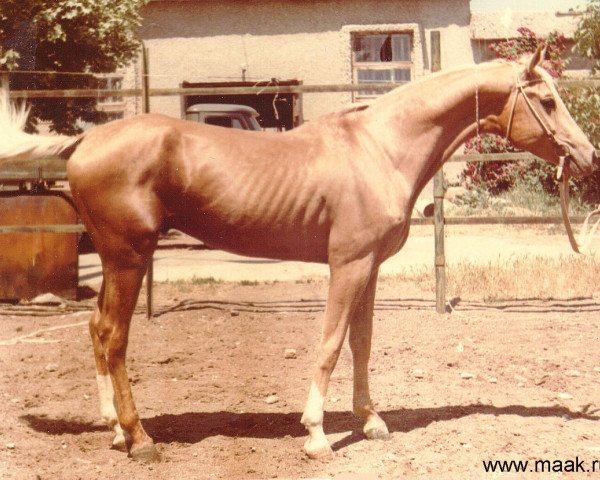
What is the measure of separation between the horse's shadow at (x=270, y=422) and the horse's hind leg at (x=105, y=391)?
23cm

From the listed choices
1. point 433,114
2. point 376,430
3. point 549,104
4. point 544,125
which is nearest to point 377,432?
point 376,430

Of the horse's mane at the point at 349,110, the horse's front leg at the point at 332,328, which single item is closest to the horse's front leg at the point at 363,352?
the horse's front leg at the point at 332,328

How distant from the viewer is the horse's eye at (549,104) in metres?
4.26

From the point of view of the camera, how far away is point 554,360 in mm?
5852

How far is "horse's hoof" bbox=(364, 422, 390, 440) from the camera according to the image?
4.32m

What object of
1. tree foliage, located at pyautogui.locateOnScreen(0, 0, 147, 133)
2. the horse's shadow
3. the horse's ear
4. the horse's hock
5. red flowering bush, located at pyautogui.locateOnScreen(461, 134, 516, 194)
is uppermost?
tree foliage, located at pyautogui.locateOnScreen(0, 0, 147, 133)

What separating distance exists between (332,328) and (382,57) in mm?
15052

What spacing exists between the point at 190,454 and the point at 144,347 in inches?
98.5

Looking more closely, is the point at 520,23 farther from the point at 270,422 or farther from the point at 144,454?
the point at 144,454

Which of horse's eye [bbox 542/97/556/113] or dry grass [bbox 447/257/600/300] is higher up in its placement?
horse's eye [bbox 542/97/556/113]

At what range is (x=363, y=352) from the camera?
4.46 metres

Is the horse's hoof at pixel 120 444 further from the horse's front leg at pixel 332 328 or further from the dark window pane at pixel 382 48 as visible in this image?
the dark window pane at pixel 382 48

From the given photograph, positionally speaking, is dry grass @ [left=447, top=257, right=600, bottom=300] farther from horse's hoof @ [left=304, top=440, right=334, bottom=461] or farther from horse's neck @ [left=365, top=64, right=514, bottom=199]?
horse's hoof @ [left=304, top=440, right=334, bottom=461]

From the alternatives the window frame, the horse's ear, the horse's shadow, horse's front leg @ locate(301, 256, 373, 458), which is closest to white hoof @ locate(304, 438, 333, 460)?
horse's front leg @ locate(301, 256, 373, 458)
